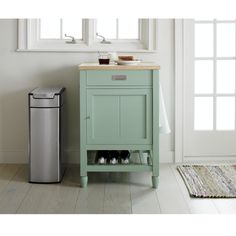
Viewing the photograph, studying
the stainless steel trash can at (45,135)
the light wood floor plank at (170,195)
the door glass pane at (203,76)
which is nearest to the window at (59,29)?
the stainless steel trash can at (45,135)

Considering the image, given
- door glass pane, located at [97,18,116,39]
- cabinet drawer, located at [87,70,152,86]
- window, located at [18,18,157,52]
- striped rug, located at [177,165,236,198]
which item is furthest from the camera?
door glass pane, located at [97,18,116,39]

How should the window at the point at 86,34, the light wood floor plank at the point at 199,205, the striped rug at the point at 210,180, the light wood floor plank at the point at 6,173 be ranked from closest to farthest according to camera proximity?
the light wood floor plank at the point at 199,205, the striped rug at the point at 210,180, the light wood floor plank at the point at 6,173, the window at the point at 86,34

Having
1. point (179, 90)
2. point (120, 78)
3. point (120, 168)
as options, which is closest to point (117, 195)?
point (120, 168)

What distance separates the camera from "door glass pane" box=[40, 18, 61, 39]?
432 cm

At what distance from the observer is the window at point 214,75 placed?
14.2ft

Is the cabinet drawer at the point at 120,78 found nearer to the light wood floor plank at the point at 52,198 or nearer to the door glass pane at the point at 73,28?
the light wood floor plank at the point at 52,198

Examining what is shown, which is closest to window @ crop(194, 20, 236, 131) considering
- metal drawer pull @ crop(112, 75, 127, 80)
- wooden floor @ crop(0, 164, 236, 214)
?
wooden floor @ crop(0, 164, 236, 214)

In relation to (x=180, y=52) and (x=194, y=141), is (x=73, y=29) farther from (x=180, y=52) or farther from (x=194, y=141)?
(x=194, y=141)

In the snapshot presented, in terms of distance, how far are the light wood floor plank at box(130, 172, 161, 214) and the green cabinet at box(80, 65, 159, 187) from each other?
13 cm

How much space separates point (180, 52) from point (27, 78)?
138 centimetres

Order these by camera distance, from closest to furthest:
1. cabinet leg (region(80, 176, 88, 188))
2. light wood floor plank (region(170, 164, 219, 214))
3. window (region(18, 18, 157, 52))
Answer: light wood floor plank (region(170, 164, 219, 214)), cabinet leg (region(80, 176, 88, 188)), window (region(18, 18, 157, 52))

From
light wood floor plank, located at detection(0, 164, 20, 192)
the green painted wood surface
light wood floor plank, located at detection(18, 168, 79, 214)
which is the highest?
the green painted wood surface

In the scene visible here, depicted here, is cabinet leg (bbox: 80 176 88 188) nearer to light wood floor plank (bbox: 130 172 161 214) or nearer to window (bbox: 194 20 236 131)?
light wood floor plank (bbox: 130 172 161 214)

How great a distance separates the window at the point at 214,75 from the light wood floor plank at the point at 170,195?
2.38 feet
